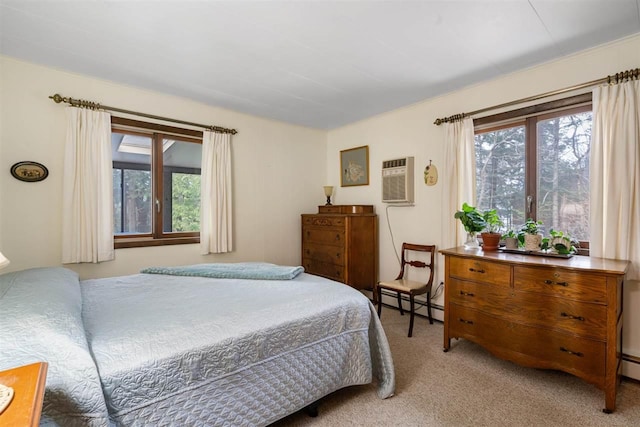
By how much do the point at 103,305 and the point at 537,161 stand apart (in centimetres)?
346

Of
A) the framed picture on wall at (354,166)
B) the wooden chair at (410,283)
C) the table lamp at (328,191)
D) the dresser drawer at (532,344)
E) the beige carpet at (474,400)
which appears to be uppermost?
the framed picture on wall at (354,166)

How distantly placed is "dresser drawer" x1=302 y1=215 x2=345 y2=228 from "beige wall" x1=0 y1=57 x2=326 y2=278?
9.1 inches

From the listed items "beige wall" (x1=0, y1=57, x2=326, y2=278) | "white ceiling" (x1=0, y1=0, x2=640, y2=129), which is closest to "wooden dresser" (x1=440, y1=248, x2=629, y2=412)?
"white ceiling" (x1=0, y1=0, x2=640, y2=129)

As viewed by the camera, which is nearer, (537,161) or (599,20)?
(599,20)

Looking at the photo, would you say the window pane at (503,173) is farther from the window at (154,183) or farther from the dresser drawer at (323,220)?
the window at (154,183)

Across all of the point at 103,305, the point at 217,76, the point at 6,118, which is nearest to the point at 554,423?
the point at 103,305

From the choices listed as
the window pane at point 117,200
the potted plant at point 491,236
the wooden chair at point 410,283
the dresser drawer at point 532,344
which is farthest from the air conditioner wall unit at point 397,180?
the window pane at point 117,200

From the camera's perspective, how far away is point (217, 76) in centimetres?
265

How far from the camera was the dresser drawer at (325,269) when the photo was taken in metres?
3.58

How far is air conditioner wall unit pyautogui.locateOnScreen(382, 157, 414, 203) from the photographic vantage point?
3.40 meters

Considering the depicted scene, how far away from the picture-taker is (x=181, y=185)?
3.33 m

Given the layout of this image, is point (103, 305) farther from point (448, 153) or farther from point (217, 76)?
point (448, 153)

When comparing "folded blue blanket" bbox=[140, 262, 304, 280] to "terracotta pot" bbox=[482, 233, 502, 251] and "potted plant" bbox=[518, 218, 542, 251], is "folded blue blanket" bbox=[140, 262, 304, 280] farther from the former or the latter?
"potted plant" bbox=[518, 218, 542, 251]

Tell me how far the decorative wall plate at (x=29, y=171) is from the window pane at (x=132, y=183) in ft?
1.82
